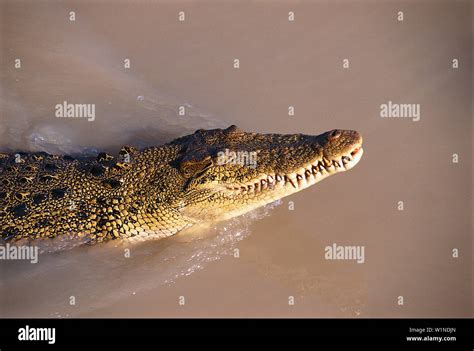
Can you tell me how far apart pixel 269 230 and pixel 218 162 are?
3.33 ft

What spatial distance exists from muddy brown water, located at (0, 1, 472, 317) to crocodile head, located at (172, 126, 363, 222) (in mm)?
489

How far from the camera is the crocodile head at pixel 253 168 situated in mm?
4520

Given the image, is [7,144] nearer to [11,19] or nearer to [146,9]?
[11,19]

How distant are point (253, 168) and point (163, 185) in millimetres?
848

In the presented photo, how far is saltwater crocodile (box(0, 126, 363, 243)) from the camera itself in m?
4.61

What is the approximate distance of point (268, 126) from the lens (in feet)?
19.9

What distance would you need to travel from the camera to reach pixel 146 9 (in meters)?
7.15
